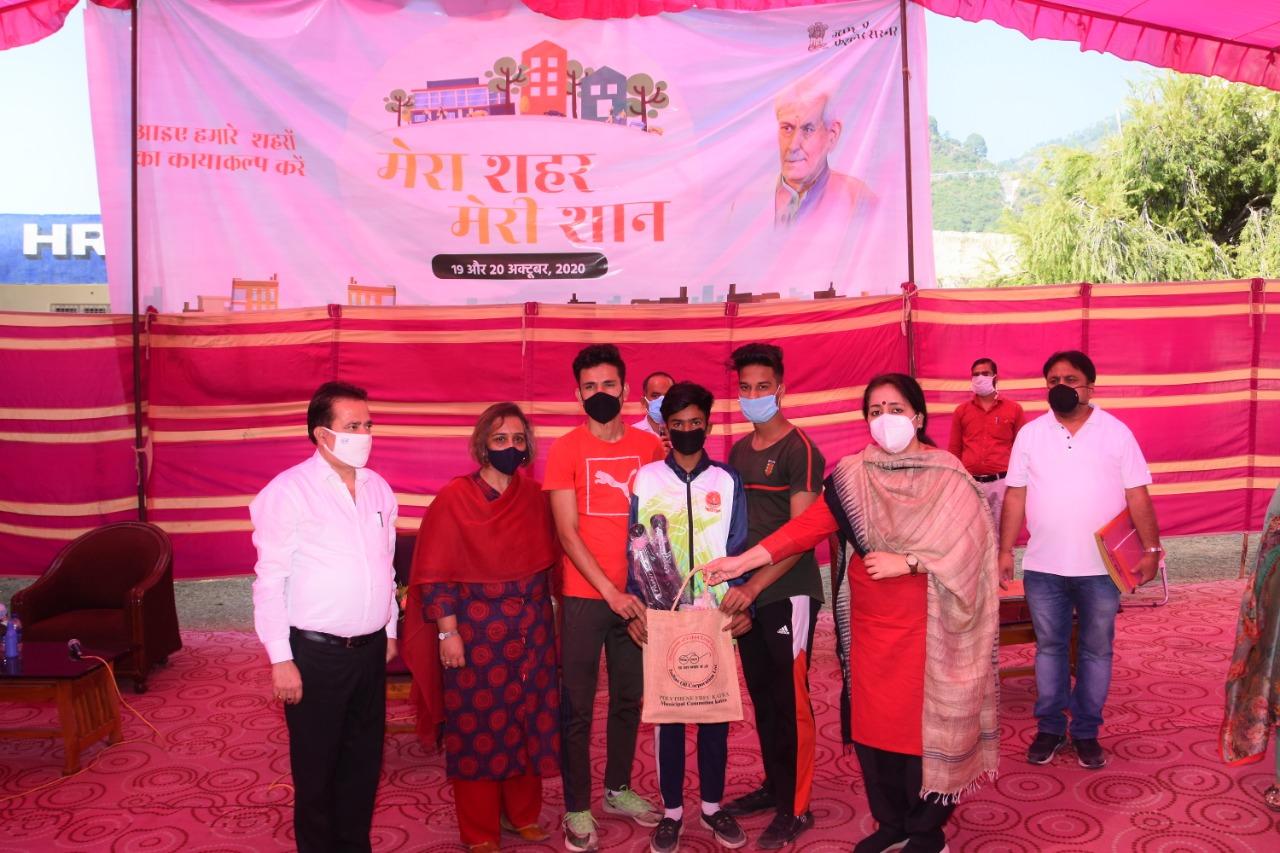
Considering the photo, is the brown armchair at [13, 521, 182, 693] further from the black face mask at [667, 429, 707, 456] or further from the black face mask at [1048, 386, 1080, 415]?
the black face mask at [1048, 386, 1080, 415]

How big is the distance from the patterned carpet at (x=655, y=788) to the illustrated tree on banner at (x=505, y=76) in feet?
13.2

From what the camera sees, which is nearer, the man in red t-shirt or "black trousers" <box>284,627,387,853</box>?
"black trousers" <box>284,627,387,853</box>

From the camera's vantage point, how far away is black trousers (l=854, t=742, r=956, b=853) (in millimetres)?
2953

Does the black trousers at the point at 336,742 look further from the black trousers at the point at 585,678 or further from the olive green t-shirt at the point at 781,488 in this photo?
the olive green t-shirt at the point at 781,488

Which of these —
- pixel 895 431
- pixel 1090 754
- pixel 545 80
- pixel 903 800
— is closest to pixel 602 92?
pixel 545 80

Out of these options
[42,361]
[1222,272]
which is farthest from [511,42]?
[1222,272]

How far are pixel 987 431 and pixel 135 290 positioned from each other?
5465mm

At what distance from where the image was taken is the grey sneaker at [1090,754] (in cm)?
395

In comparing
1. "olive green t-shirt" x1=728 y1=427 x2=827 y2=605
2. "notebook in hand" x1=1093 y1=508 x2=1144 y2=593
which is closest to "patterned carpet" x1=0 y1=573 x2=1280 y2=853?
"notebook in hand" x1=1093 y1=508 x2=1144 y2=593

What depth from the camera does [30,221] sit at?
27.5 metres

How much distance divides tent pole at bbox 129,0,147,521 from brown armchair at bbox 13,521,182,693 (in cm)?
81

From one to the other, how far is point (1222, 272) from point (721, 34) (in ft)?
66.8

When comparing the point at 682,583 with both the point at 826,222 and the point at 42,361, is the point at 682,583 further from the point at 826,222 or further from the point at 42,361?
the point at 42,361

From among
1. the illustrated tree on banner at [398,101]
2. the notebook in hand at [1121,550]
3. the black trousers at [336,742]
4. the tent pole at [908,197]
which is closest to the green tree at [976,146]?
the tent pole at [908,197]
